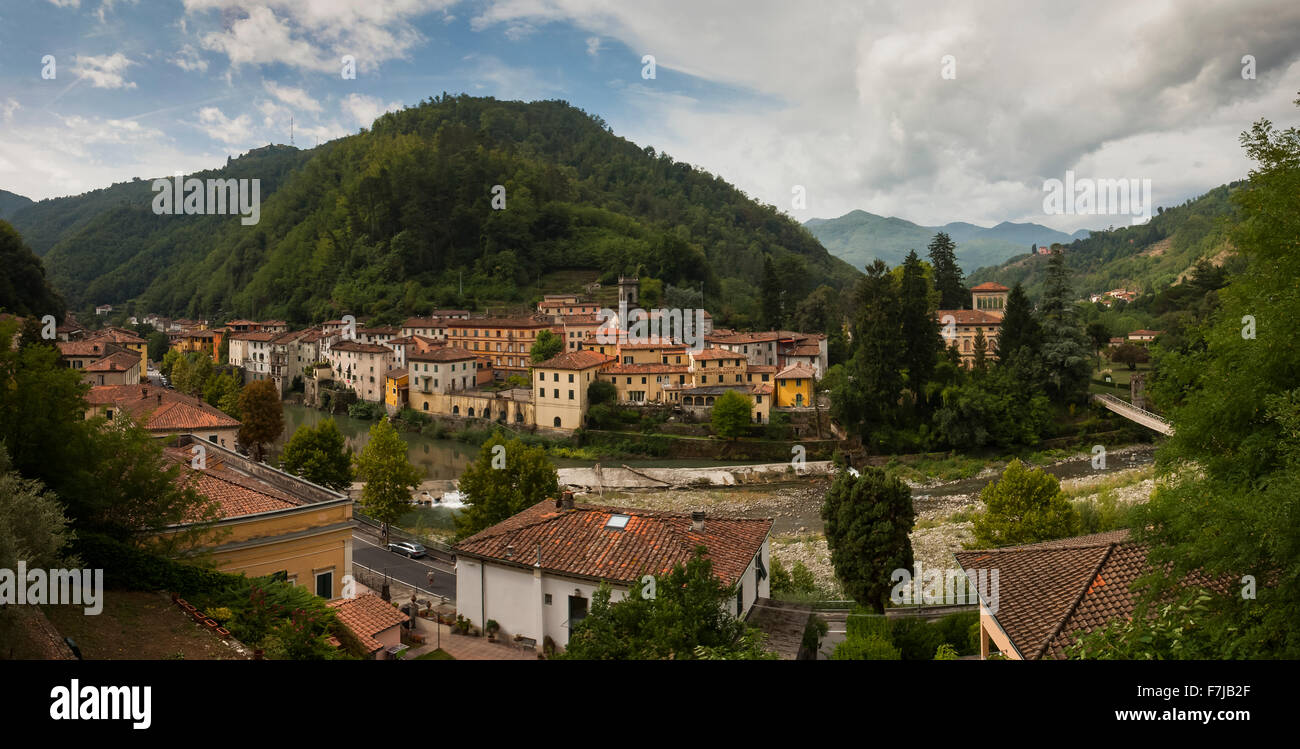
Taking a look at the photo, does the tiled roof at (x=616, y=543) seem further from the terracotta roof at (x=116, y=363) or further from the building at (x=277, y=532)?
the terracotta roof at (x=116, y=363)

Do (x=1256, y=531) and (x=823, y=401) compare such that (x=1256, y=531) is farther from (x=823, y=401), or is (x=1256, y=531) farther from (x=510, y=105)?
(x=510, y=105)

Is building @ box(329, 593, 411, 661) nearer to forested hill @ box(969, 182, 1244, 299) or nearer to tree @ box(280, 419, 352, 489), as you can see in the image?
tree @ box(280, 419, 352, 489)

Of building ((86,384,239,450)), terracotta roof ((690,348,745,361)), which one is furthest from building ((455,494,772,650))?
terracotta roof ((690,348,745,361))

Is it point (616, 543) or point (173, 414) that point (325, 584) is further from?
point (173, 414)

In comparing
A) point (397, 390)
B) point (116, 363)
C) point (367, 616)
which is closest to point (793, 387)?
point (397, 390)

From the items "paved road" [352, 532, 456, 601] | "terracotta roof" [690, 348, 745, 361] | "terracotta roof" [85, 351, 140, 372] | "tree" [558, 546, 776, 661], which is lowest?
"paved road" [352, 532, 456, 601]
